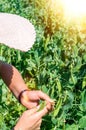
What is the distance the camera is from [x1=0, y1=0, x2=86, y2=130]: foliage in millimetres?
2500

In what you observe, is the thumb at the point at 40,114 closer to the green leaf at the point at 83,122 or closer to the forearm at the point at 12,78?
the forearm at the point at 12,78

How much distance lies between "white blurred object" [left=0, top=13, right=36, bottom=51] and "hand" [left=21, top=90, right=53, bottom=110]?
35 centimetres

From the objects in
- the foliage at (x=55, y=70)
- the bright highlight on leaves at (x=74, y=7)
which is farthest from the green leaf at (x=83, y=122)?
the bright highlight on leaves at (x=74, y=7)

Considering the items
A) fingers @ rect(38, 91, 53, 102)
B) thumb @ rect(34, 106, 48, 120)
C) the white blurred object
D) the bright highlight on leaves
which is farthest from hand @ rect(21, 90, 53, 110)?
the bright highlight on leaves

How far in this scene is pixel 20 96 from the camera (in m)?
2.03

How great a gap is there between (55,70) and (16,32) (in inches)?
62.0

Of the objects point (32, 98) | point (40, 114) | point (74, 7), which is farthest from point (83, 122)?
point (74, 7)

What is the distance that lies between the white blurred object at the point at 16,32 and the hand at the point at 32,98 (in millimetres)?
347

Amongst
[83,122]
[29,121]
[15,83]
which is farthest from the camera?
[83,122]

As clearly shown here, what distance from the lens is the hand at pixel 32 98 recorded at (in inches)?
73.3

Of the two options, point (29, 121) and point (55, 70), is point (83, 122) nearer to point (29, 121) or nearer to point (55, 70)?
point (29, 121)

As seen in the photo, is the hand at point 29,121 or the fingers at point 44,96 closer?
the hand at point 29,121

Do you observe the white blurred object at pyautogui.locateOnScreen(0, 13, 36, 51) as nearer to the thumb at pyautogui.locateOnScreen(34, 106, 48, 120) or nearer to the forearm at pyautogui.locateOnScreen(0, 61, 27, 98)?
the thumb at pyautogui.locateOnScreen(34, 106, 48, 120)

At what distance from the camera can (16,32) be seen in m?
1.60
